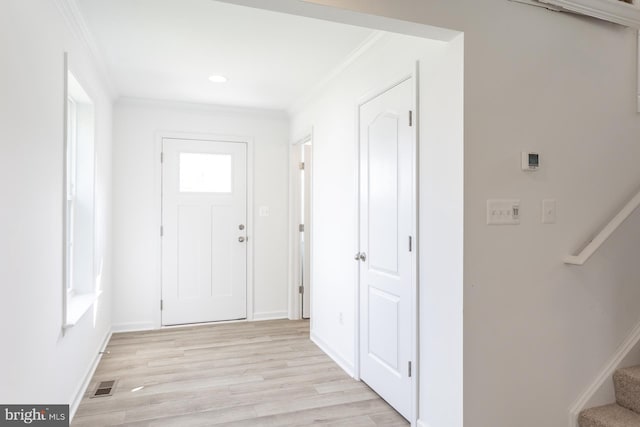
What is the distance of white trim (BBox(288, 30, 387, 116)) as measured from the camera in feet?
8.82

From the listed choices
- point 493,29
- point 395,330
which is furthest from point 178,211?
point 493,29

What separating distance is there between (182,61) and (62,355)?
221cm

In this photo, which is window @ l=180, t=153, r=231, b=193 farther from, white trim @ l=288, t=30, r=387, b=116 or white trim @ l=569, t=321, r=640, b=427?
white trim @ l=569, t=321, r=640, b=427

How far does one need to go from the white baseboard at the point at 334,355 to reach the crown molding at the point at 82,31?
295 centimetres

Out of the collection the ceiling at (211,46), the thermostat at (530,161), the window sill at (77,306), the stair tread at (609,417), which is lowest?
the stair tread at (609,417)

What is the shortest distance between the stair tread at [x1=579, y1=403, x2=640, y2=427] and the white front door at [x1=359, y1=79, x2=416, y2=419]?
2.94 ft

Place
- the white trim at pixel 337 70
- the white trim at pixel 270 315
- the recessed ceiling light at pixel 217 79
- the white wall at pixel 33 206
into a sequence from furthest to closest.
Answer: the white trim at pixel 270 315 → the recessed ceiling light at pixel 217 79 → the white trim at pixel 337 70 → the white wall at pixel 33 206

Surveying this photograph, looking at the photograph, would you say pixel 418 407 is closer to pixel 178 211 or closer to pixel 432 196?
pixel 432 196

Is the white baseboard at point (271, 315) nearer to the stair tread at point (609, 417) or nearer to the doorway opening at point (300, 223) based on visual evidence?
the doorway opening at point (300, 223)

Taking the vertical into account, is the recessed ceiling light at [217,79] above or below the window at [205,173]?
above

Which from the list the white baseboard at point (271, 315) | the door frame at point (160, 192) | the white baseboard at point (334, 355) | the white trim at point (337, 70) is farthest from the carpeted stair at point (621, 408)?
the door frame at point (160, 192)

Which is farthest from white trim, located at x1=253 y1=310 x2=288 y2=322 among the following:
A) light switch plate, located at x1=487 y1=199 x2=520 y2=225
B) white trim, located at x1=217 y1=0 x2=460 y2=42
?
white trim, located at x1=217 y1=0 x2=460 y2=42

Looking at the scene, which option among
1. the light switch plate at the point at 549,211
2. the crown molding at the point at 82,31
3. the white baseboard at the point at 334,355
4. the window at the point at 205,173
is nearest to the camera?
the light switch plate at the point at 549,211

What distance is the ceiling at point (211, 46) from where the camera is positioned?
239 cm
